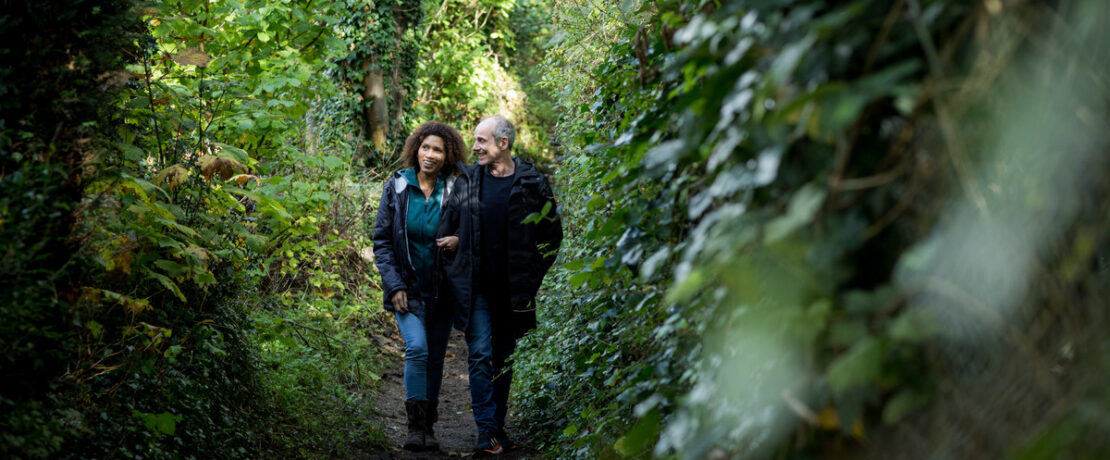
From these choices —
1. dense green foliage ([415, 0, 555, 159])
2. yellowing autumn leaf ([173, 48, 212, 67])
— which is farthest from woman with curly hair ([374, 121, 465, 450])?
dense green foliage ([415, 0, 555, 159])

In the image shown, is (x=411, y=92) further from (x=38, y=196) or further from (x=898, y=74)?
(x=898, y=74)

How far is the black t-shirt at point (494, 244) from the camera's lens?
5.43 m

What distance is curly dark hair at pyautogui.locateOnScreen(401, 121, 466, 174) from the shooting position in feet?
18.6

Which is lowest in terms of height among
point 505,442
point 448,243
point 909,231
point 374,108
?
point 505,442

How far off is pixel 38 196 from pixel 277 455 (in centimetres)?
237

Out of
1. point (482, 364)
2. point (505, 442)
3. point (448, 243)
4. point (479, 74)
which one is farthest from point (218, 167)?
point (479, 74)

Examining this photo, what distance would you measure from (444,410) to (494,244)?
2453 millimetres

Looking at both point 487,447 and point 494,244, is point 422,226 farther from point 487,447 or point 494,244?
point 487,447

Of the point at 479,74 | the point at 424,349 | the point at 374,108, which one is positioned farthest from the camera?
the point at 479,74

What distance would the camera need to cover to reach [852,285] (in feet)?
4.72

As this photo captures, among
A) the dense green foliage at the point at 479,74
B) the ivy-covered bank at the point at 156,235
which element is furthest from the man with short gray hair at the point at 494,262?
the dense green foliage at the point at 479,74

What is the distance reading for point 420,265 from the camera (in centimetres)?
541

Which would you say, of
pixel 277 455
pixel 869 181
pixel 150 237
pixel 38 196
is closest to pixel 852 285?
pixel 869 181

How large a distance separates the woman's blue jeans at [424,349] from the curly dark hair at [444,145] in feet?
3.23
